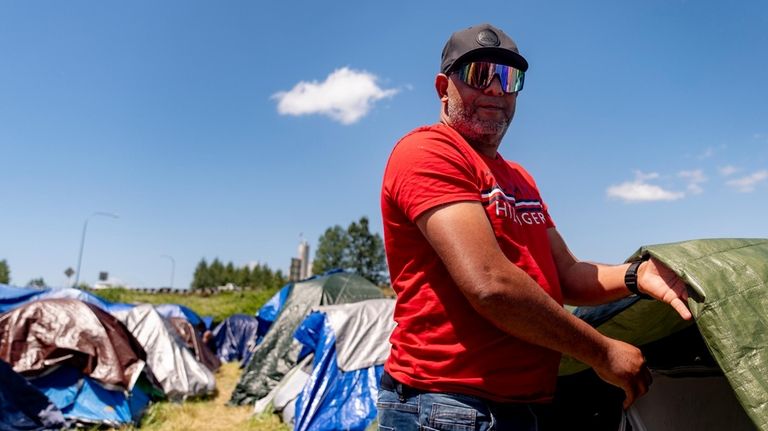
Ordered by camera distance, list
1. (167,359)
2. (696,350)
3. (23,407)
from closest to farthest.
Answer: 1. (696,350)
2. (23,407)
3. (167,359)

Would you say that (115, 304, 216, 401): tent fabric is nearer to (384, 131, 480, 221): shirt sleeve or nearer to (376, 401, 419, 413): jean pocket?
(376, 401, 419, 413): jean pocket

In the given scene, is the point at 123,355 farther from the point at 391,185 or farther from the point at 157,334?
the point at 391,185

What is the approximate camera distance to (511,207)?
172 centimetres

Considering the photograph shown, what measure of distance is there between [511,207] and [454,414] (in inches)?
24.3

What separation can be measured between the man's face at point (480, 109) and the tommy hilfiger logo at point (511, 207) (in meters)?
0.22

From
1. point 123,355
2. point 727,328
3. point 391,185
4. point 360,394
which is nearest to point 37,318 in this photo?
point 123,355

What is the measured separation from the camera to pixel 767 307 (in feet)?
4.54

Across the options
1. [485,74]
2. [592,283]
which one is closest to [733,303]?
[592,283]

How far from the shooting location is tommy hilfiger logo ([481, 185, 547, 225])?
1.65 meters

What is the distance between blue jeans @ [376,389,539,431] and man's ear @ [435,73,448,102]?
37.9 inches

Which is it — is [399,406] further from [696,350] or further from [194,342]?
[194,342]

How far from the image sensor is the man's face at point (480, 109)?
1794 millimetres

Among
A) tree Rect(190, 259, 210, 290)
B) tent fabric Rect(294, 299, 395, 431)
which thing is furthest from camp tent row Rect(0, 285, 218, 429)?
tree Rect(190, 259, 210, 290)

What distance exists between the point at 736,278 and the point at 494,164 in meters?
0.74
